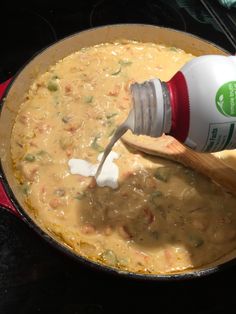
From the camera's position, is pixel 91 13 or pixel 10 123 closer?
pixel 10 123

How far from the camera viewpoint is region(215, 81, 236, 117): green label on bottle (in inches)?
31.8

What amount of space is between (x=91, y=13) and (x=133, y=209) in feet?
2.58

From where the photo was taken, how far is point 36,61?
127 cm

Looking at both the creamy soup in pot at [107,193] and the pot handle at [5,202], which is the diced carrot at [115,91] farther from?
the pot handle at [5,202]

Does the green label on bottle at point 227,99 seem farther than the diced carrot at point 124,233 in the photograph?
No

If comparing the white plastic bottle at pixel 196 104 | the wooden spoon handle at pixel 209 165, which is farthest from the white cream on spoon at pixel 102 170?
the white plastic bottle at pixel 196 104

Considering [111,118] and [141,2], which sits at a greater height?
[141,2]

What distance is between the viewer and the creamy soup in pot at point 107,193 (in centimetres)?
105

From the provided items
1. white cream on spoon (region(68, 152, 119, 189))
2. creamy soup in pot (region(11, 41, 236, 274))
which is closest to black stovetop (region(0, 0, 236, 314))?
creamy soup in pot (region(11, 41, 236, 274))

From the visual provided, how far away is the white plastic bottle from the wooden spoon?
0.26m

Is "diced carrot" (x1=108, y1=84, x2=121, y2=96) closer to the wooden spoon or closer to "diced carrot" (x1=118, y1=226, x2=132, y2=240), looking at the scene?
the wooden spoon

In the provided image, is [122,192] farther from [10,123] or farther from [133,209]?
[10,123]

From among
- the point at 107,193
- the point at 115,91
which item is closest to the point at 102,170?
the point at 107,193

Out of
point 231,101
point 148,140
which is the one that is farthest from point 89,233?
point 231,101
